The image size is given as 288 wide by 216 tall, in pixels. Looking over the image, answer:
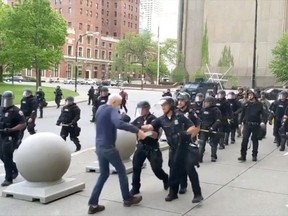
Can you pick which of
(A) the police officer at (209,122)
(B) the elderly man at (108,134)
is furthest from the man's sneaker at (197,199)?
(A) the police officer at (209,122)

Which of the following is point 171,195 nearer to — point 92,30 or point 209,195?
point 209,195

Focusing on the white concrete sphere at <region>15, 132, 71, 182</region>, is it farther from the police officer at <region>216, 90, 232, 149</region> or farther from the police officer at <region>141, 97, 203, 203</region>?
the police officer at <region>216, 90, 232, 149</region>

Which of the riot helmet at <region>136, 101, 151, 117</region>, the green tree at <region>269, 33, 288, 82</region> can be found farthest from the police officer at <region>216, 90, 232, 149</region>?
the green tree at <region>269, 33, 288, 82</region>

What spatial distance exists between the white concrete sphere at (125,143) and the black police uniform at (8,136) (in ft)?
7.07

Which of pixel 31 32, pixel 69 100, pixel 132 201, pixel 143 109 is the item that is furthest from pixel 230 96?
pixel 31 32

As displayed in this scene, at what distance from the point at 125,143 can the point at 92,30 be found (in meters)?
107

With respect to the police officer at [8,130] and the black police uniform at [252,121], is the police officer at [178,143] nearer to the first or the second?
the police officer at [8,130]

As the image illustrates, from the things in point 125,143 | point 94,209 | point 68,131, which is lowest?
point 94,209

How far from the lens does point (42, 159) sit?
7.17m

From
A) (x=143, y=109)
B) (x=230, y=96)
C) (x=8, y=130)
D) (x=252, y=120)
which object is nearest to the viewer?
(x=143, y=109)

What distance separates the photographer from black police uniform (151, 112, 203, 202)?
22.8 ft

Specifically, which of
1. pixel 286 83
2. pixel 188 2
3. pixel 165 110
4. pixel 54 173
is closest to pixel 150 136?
pixel 165 110

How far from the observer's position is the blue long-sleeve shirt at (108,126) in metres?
6.16

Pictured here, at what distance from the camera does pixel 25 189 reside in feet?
23.6
